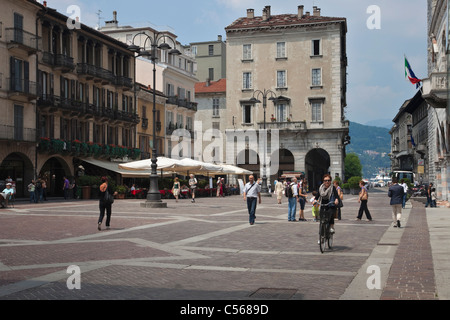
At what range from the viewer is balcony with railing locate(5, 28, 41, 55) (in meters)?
34.6

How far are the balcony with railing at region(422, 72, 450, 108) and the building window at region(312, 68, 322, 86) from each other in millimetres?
33606

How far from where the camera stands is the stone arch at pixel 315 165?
6316 centimetres

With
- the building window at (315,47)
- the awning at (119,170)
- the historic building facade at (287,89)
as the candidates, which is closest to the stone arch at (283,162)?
the historic building facade at (287,89)

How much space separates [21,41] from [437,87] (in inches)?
1004

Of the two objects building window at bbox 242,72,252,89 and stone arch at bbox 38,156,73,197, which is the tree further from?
stone arch at bbox 38,156,73,197

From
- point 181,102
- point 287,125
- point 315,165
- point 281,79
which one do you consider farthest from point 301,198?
point 315,165

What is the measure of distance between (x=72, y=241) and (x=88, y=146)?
30.0m

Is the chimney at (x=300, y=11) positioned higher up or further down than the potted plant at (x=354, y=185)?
higher up

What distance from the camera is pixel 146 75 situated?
5816cm

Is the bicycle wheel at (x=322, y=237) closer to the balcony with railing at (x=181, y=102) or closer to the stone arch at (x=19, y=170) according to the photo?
the stone arch at (x=19, y=170)

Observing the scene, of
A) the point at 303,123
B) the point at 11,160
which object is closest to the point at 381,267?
the point at 11,160

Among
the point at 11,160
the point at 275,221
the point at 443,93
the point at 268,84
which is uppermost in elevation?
the point at 268,84

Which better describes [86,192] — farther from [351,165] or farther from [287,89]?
[351,165]
